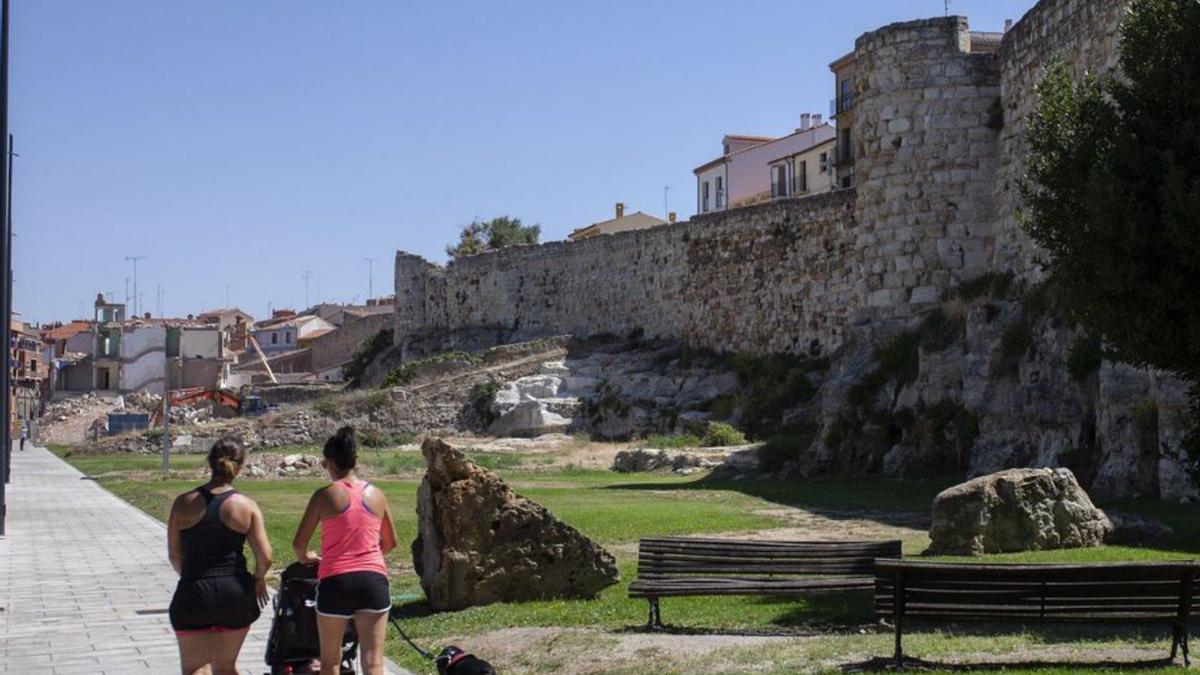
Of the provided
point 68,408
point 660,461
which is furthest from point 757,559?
point 68,408

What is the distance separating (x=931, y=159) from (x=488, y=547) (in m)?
19.1

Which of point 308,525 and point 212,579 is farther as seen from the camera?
point 308,525

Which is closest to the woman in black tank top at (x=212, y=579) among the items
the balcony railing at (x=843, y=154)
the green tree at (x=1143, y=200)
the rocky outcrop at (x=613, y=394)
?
the green tree at (x=1143, y=200)

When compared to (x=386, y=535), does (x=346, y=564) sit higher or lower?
lower

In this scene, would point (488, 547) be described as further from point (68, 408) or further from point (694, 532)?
point (68, 408)

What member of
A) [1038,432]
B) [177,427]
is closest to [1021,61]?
[1038,432]

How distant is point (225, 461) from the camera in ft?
28.1

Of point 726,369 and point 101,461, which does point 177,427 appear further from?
point 726,369

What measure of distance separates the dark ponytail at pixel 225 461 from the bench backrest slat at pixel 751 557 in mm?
4802

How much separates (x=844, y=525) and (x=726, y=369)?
86.9 feet

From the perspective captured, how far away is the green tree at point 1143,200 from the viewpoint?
1307 cm

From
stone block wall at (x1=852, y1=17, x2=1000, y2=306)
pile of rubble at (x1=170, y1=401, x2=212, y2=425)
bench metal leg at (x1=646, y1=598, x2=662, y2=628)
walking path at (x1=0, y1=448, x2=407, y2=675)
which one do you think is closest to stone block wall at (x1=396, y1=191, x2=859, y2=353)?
stone block wall at (x1=852, y1=17, x2=1000, y2=306)

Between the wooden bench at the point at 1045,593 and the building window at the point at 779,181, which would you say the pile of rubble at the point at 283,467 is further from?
the building window at the point at 779,181

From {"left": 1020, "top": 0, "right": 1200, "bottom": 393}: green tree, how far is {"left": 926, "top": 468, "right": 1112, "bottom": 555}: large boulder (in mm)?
1802
